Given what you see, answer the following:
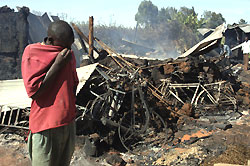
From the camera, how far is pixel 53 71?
6.01ft

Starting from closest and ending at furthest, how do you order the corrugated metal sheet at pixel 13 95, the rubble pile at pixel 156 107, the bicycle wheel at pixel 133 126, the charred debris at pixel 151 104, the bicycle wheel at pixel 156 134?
the bicycle wheel at pixel 133 126 < the rubble pile at pixel 156 107 < the charred debris at pixel 151 104 < the bicycle wheel at pixel 156 134 < the corrugated metal sheet at pixel 13 95

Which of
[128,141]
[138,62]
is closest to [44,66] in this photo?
[128,141]

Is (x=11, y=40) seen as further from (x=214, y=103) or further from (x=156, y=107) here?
(x=214, y=103)

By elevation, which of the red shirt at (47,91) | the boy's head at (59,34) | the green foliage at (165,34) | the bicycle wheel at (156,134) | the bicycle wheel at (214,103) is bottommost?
the bicycle wheel at (156,134)

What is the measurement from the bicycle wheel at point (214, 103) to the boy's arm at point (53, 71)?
6.58m

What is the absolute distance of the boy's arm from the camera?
5.96 feet

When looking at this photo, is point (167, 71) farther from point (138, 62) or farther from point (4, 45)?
point (4, 45)

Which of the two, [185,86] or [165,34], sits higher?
[165,34]

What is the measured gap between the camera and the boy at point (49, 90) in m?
1.80

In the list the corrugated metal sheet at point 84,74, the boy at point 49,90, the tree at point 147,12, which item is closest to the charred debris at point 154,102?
the corrugated metal sheet at point 84,74

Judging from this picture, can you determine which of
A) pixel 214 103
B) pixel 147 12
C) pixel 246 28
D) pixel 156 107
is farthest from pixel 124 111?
pixel 147 12

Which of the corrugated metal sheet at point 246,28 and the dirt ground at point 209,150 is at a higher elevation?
the corrugated metal sheet at point 246,28

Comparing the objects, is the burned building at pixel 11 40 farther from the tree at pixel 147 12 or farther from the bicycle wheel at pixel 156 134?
the tree at pixel 147 12

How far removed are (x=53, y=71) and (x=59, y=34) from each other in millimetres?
326
